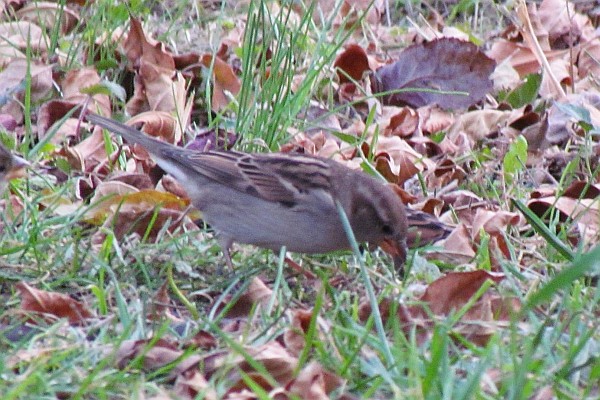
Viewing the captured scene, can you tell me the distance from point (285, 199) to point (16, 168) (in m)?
1.05

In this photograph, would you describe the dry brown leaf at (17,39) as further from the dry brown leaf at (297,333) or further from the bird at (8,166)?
the dry brown leaf at (297,333)

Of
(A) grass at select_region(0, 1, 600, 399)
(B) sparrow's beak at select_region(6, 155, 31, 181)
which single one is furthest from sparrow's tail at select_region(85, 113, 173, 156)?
(B) sparrow's beak at select_region(6, 155, 31, 181)

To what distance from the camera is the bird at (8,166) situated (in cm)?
464

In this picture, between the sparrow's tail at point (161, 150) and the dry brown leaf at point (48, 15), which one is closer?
the sparrow's tail at point (161, 150)

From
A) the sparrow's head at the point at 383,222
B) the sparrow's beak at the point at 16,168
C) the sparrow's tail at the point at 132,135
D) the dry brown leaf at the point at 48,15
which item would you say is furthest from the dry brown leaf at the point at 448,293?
the dry brown leaf at the point at 48,15

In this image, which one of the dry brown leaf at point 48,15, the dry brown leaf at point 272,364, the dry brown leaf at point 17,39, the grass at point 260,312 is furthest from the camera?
the dry brown leaf at point 48,15

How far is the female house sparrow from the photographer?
4457 millimetres

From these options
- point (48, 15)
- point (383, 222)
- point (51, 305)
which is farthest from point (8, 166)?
point (48, 15)

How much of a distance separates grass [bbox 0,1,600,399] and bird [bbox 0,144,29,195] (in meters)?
0.12

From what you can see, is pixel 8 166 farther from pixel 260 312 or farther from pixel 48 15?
pixel 48 15

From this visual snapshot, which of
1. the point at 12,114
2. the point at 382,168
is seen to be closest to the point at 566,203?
the point at 382,168

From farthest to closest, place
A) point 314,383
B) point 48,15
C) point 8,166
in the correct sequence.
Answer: point 48,15, point 8,166, point 314,383

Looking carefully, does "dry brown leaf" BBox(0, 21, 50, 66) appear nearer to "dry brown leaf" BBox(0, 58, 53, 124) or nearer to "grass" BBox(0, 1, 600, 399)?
"dry brown leaf" BBox(0, 58, 53, 124)

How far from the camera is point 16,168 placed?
4688 millimetres
